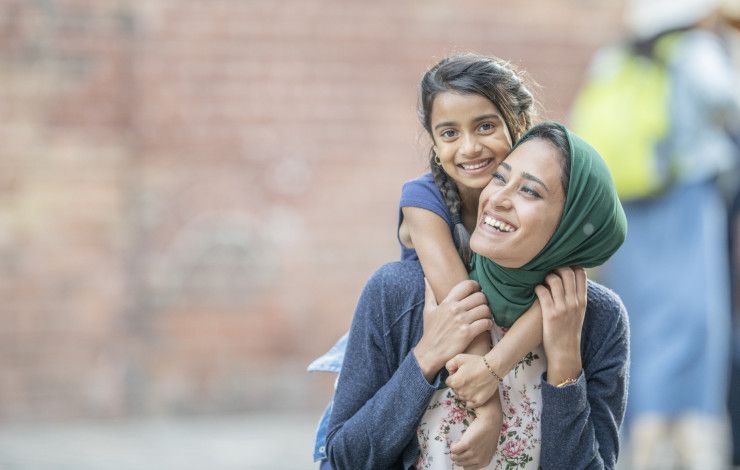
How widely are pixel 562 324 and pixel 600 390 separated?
21cm

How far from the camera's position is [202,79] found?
24.1 feet

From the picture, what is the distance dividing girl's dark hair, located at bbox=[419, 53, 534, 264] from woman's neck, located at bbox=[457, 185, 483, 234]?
0.5 inches

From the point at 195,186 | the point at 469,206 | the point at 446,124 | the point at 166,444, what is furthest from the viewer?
the point at 195,186

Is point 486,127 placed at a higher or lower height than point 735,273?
lower

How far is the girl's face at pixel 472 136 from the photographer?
2.90 meters

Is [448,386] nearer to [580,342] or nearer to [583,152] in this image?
[580,342]

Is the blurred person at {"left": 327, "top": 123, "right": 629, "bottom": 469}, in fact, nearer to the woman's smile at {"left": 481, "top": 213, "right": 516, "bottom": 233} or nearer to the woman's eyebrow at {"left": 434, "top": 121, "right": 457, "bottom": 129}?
the woman's smile at {"left": 481, "top": 213, "right": 516, "bottom": 233}

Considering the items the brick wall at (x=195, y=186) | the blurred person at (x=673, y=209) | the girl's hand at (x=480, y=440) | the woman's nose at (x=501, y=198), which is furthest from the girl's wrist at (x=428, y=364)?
the brick wall at (x=195, y=186)

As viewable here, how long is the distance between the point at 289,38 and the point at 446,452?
493 cm

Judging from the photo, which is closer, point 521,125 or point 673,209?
point 521,125

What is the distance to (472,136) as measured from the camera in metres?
2.91

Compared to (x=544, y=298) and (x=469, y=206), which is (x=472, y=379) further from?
(x=469, y=206)

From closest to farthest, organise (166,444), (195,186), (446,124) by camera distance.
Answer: (446,124) → (166,444) → (195,186)

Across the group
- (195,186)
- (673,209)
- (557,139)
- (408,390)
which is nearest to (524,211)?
(557,139)
